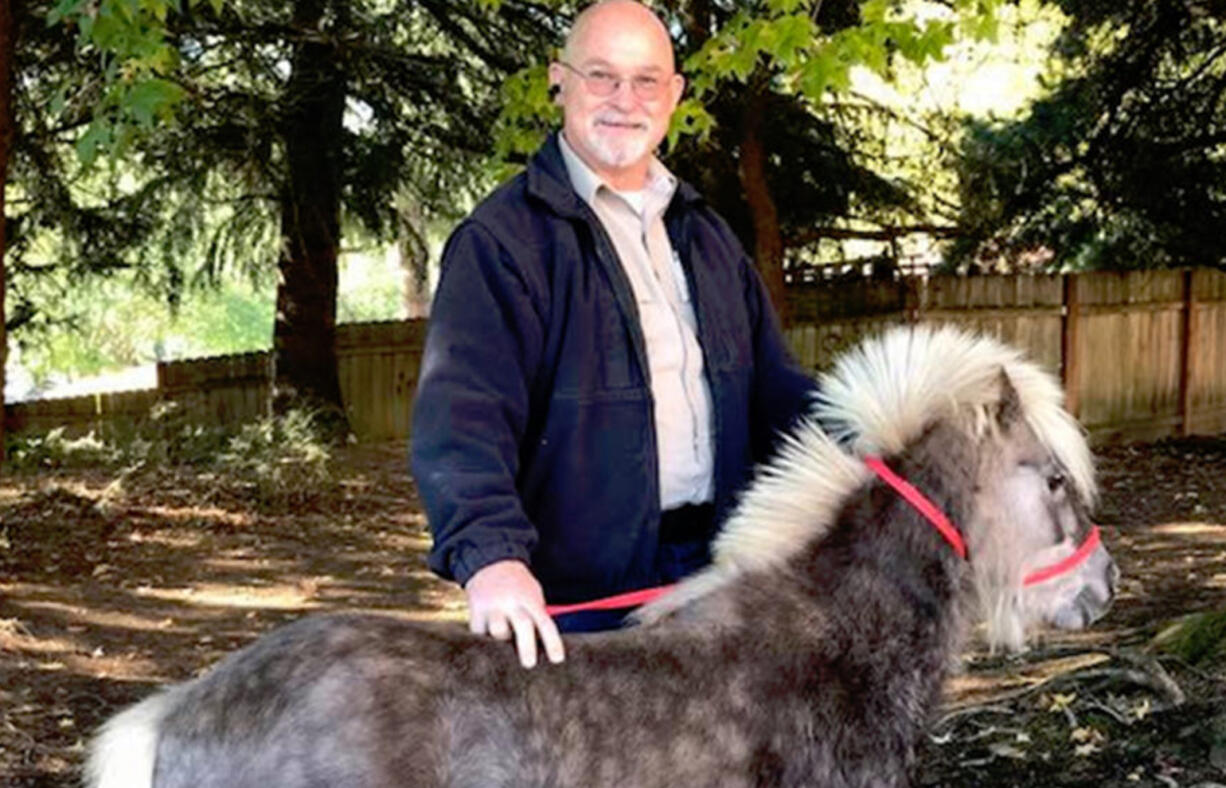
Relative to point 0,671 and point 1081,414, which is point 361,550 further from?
point 1081,414

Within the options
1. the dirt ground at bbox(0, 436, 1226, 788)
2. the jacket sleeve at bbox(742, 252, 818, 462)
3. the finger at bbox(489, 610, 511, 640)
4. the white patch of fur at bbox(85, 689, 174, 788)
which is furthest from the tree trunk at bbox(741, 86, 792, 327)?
the white patch of fur at bbox(85, 689, 174, 788)

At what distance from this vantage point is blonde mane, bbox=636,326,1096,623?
10.3ft

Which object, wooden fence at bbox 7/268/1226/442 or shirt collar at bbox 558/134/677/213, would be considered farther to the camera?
wooden fence at bbox 7/268/1226/442

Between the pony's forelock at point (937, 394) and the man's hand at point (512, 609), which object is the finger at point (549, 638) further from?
the pony's forelock at point (937, 394)

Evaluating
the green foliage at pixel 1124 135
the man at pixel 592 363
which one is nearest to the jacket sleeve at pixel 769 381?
the man at pixel 592 363

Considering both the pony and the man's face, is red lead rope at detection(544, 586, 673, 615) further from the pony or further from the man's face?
the man's face

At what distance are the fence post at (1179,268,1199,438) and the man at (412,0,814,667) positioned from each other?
15543 mm

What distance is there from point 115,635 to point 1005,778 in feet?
16.2

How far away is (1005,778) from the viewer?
4.96 meters

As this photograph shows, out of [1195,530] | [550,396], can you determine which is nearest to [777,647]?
[550,396]

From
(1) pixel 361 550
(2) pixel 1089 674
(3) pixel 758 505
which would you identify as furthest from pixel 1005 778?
(1) pixel 361 550

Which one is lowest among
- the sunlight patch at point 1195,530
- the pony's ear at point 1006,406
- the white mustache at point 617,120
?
the sunlight patch at point 1195,530

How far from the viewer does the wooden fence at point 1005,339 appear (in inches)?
641

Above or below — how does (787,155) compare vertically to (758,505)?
above
